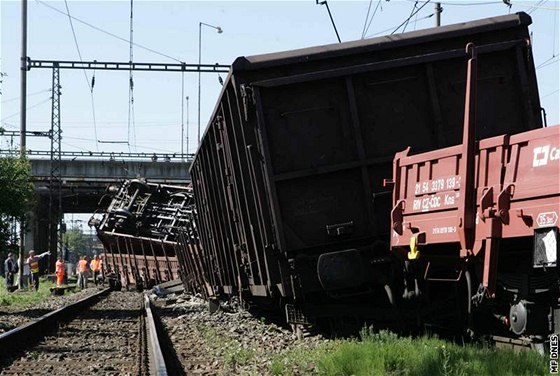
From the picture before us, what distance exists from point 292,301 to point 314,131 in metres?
2.57

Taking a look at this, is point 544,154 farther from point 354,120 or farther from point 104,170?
point 104,170

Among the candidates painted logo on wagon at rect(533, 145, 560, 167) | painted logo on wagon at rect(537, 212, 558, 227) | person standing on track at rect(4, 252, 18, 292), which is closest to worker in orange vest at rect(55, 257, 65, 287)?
person standing on track at rect(4, 252, 18, 292)

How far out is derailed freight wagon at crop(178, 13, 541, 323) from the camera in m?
9.93

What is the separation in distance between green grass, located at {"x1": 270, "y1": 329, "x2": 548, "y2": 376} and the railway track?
1.56m

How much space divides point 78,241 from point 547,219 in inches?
6761

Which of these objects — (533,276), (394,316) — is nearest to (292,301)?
(394,316)

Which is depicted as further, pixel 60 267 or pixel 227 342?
pixel 60 267

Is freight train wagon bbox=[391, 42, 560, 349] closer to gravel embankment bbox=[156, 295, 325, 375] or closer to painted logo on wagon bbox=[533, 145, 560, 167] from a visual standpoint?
painted logo on wagon bbox=[533, 145, 560, 167]

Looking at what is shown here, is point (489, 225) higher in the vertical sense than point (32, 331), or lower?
higher

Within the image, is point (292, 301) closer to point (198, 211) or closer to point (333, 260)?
point (333, 260)

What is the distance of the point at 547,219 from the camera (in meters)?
6.37

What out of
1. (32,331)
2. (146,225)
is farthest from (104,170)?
(32,331)

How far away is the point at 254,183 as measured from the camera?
10242 millimetres

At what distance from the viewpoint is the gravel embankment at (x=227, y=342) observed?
9555 mm
